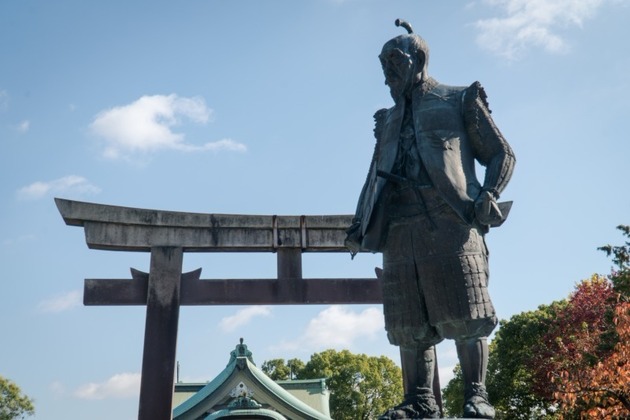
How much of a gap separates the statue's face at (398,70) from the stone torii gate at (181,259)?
536 centimetres

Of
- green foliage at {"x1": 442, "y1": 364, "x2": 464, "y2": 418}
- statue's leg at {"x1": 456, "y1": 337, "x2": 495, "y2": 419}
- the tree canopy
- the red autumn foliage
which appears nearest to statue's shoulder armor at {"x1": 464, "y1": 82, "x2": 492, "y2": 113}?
statue's leg at {"x1": 456, "y1": 337, "x2": 495, "y2": 419}

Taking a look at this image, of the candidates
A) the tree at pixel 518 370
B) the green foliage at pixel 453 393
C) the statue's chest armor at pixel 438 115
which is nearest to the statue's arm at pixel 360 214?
the statue's chest armor at pixel 438 115

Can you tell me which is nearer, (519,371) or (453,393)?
(519,371)

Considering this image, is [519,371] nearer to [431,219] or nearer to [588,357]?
[588,357]

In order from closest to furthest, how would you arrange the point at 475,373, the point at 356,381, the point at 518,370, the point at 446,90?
the point at 475,373
the point at 446,90
the point at 518,370
the point at 356,381

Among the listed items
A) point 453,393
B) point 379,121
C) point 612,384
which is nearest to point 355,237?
point 379,121

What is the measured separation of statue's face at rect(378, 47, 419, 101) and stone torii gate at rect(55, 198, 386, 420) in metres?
5.36

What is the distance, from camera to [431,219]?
324 cm

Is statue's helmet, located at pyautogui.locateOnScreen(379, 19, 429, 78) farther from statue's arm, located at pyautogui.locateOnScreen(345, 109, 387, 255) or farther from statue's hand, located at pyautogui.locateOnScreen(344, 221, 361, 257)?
statue's hand, located at pyautogui.locateOnScreen(344, 221, 361, 257)

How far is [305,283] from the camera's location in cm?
888

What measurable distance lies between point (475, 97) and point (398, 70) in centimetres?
48

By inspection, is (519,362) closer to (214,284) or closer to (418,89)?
(214,284)

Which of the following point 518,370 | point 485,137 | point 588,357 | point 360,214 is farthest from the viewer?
point 518,370

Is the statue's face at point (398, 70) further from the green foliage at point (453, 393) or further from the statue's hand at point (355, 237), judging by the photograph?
the green foliage at point (453, 393)
